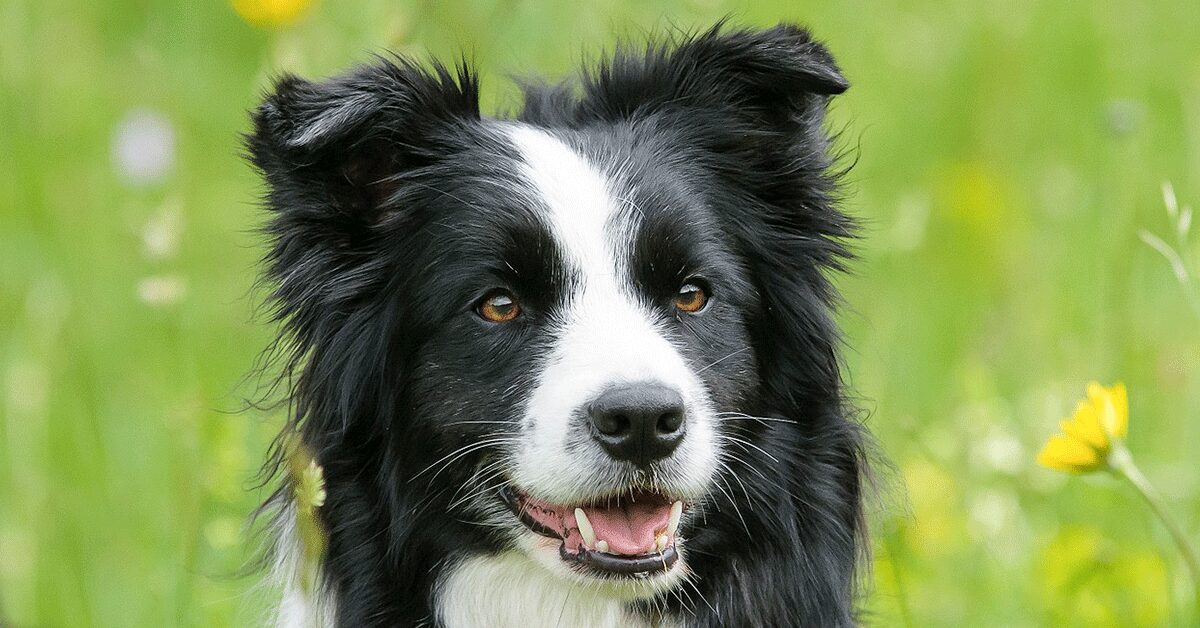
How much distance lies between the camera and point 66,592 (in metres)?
4.72

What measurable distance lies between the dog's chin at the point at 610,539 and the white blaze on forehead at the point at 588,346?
0.33 ft

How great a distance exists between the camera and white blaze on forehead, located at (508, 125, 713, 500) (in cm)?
325

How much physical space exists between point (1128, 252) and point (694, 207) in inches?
88.0

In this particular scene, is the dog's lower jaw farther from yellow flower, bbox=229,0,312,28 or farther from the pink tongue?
yellow flower, bbox=229,0,312,28

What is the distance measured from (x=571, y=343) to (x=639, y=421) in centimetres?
28

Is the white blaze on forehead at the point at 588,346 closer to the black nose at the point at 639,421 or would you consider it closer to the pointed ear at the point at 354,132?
the black nose at the point at 639,421

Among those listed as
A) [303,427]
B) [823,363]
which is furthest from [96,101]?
[823,363]

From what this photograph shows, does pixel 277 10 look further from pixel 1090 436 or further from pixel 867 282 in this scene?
pixel 1090 436

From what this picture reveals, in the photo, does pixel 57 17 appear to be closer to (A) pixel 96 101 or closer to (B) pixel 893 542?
(A) pixel 96 101

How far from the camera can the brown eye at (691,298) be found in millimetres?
3525

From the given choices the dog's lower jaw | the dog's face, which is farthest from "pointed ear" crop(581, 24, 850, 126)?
the dog's lower jaw

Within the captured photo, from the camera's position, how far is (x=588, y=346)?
3.33 m

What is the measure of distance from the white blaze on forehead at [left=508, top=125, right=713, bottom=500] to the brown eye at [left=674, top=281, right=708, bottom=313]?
0.11m

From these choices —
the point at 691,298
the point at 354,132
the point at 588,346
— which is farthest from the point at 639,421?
the point at 354,132
